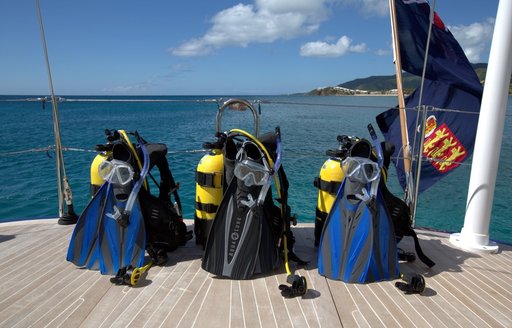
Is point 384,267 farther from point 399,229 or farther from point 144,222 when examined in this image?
point 144,222

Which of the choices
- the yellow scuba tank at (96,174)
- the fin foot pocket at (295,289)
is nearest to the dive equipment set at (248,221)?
the fin foot pocket at (295,289)

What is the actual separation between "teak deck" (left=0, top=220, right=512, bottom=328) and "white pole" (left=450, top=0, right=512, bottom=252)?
0.39m

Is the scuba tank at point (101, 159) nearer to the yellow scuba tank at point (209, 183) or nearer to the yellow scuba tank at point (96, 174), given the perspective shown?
the yellow scuba tank at point (96, 174)

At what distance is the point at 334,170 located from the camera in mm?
2982

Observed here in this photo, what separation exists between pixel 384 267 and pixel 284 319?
97cm

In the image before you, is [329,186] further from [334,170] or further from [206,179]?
[206,179]

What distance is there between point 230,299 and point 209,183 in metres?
0.98

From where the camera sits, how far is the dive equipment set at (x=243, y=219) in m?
2.64

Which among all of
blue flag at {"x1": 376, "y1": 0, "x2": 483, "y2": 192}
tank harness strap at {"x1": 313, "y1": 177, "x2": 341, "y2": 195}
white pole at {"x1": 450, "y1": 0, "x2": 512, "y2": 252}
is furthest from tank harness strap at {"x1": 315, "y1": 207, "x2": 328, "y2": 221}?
blue flag at {"x1": 376, "y1": 0, "x2": 483, "y2": 192}

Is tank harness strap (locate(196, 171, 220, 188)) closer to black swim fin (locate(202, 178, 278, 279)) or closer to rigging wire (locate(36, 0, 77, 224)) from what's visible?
black swim fin (locate(202, 178, 278, 279))

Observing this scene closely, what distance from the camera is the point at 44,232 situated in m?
3.54

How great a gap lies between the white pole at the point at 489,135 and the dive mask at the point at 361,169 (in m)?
1.27

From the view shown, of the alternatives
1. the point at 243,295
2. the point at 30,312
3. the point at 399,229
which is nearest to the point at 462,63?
the point at 399,229

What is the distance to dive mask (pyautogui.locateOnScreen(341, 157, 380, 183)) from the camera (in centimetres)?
271
